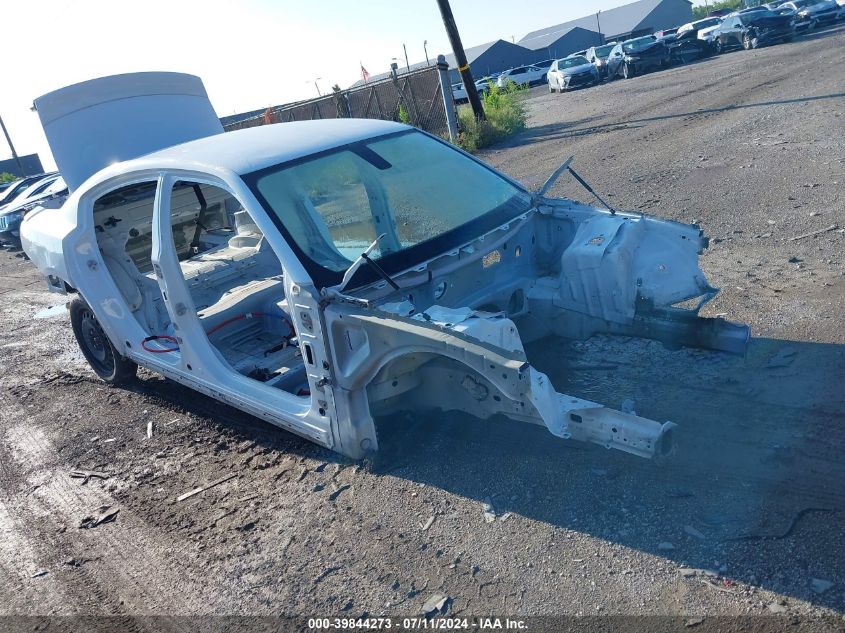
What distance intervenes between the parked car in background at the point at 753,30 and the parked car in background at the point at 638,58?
2.75 meters

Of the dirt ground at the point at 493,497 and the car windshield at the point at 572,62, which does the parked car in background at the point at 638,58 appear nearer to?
the car windshield at the point at 572,62

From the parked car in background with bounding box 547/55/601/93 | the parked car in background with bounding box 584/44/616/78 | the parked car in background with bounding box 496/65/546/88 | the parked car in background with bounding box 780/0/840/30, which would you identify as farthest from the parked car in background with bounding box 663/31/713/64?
the parked car in background with bounding box 496/65/546/88

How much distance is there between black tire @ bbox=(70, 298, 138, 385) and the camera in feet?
20.2

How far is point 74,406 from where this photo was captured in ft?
20.4

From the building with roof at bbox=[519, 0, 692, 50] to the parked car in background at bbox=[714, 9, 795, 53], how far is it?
1662 inches

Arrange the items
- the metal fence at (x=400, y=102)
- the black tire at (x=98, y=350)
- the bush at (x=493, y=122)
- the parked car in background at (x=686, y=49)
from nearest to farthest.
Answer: the black tire at (x=98, y=350), the bush at (x=493, y=122), the metal fence at (x=400, y=102), the parked car in background at (x=686, y=49)

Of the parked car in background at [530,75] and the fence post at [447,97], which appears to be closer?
the fence post at [447,97]

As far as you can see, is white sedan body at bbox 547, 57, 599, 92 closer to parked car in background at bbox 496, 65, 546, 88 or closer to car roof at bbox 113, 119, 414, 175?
parked car in background at bbox 496, 65, 546, 88

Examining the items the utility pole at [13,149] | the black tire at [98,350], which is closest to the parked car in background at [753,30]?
the black tire at [98,350]

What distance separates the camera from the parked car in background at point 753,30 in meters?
26.9

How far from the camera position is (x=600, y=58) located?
2883 centimetres

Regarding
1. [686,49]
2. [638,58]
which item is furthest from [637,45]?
[686,49]

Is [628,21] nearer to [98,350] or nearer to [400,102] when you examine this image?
[400,102]

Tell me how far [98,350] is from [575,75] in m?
25.1
